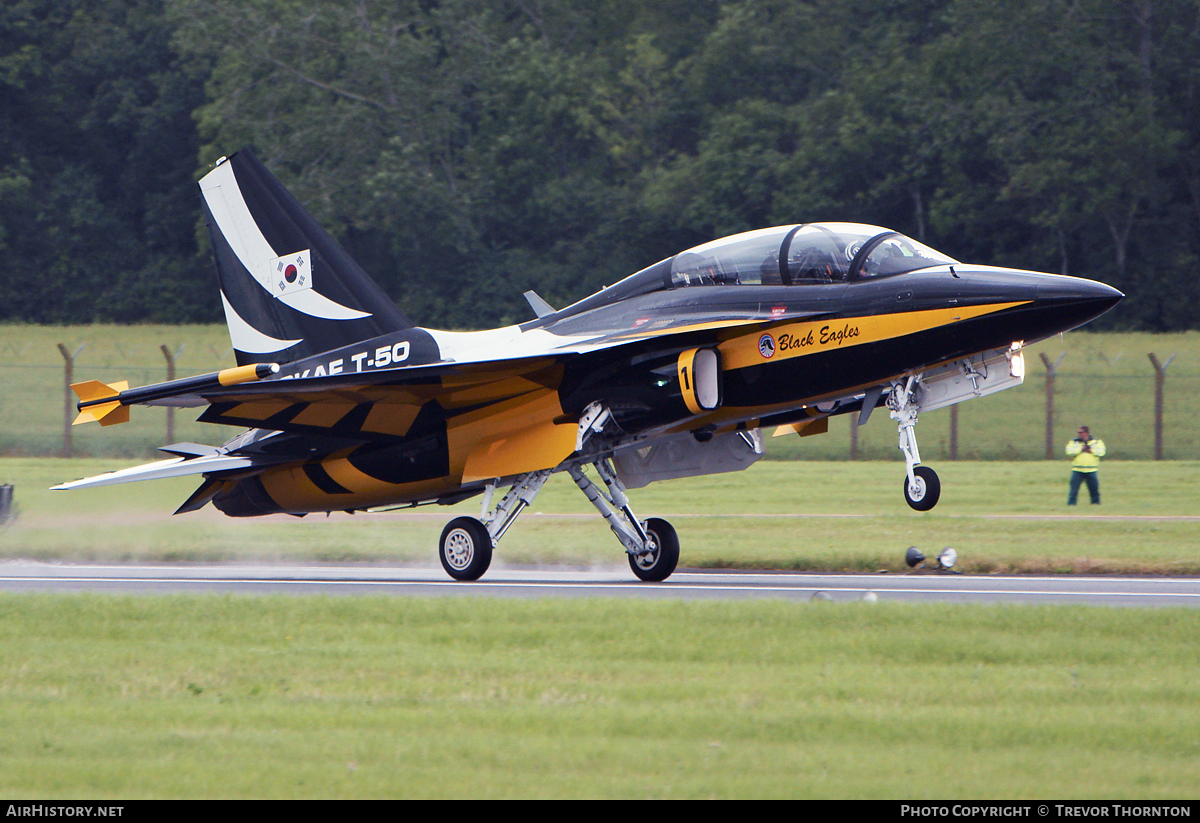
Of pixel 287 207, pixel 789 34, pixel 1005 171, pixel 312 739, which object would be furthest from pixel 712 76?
pixel 312 739

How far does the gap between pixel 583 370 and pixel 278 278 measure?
15.0 ft

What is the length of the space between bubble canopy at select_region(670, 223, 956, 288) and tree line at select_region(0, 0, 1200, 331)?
116ft

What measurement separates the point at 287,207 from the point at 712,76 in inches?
1580

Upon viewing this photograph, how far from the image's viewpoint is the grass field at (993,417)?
3303 centimetres

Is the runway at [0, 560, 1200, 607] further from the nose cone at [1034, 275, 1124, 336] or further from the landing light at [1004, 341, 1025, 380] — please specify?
the nose cone at [1034, 275, 1124, 336]

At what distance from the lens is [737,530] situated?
20.9m

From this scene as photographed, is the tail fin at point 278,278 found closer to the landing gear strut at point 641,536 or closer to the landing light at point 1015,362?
the landing gear strut at point 641,536

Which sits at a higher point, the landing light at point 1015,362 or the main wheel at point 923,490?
the landing light at point 1015,362

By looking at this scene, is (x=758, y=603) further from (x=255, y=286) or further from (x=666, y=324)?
(x=255, y=286)

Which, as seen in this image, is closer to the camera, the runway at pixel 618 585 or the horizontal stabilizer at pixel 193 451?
the runway at pixel 618 585

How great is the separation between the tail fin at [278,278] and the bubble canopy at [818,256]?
4.70m

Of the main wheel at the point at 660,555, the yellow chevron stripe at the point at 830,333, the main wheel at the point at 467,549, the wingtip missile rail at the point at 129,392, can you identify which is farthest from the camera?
the main wheel at the point at 660,555

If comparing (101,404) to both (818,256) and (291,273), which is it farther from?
(818,256)

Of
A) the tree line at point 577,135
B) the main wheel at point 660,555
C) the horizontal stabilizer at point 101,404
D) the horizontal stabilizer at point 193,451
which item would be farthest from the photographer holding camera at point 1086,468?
the tree line at point 577,135
